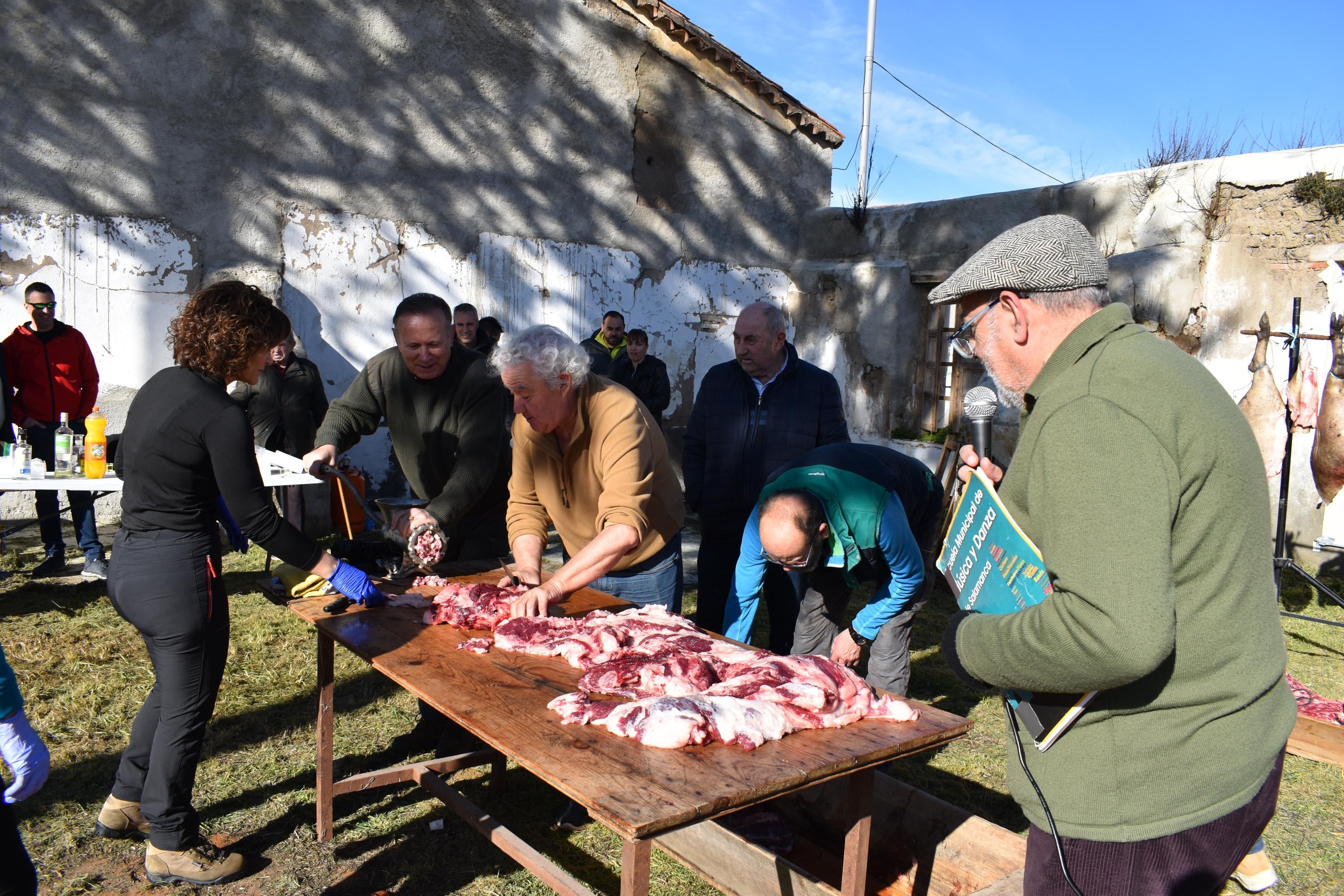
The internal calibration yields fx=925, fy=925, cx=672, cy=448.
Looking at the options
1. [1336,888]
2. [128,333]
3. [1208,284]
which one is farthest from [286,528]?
[1208,284]

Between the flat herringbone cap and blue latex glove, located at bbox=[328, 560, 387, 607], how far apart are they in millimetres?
2455

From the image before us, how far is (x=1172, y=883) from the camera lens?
164 centimetres

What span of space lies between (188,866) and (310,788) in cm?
85

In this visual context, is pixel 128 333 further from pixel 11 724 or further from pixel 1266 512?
pixel 1266 512

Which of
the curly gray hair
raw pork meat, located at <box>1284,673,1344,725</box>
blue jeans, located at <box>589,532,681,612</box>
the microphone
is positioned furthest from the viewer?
raw pork meat, located at <box>1284,673,1344,725</box>

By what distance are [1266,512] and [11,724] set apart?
2.63m

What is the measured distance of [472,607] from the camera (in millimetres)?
3336

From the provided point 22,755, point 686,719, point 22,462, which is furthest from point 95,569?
point 686,719

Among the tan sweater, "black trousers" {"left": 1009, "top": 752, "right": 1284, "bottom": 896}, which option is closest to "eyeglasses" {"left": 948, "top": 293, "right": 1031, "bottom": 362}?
"black trousers" {"left": 1009, "top": 752, "right": 1284, "bottom": 896}

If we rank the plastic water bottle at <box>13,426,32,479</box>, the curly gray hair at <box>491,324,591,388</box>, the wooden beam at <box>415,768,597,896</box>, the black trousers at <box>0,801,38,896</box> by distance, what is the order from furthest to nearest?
the plastic water bottle at <box>13,426,32,479</box>, the curly gray hair at <box>491,324,591,388</box>, the wooden beam at <box>415,768,597,896</box>, the black trousers at <box>0,801,38,896</box>

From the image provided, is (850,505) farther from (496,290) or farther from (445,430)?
(496,290)

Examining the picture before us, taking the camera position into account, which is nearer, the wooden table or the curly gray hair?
the wooden table

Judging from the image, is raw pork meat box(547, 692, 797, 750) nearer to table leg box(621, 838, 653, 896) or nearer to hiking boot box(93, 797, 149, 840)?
table leg box(621, 838, 653, 896)

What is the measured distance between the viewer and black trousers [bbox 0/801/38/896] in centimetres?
191
